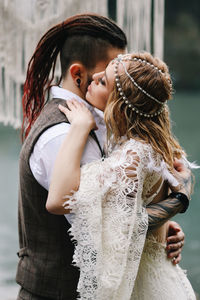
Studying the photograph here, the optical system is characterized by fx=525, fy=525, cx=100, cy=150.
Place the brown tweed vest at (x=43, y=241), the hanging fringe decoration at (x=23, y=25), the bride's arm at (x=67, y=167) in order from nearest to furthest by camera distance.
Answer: the bride's arm at (x=67, y=167), the brown tweed vest at (x=43, y=241), the hanging fringe decoration at (x=23, y=25)

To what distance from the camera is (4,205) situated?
443 centimetres

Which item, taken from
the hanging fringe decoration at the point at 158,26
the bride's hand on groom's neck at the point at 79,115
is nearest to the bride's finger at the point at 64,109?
the bride's hand on groom's neck at the point at 79,115

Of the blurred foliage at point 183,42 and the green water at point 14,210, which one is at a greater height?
the blurred foliage at point 183,42

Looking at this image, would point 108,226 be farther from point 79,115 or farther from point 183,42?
point 183,42

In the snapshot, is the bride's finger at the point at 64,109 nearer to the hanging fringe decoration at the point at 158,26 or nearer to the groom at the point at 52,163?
the groom at the point at 52,163

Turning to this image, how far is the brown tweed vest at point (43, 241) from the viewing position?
49.6 inches

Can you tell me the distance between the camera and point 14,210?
14.4 feet

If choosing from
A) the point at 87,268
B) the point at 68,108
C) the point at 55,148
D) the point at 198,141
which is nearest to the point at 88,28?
the point at 68,108

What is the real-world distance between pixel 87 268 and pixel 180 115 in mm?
6393

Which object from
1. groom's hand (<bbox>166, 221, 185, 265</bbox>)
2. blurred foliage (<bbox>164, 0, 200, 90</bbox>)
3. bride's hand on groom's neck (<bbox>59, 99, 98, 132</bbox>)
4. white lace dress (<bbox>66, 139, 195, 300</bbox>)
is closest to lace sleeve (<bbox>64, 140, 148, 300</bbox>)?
white lace dress (<bbox>66, 139, 195, 300</bbox>)

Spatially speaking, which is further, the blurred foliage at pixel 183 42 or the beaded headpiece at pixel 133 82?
the blurred foliage at pixel 183 42

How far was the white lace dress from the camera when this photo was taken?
1.16 meters

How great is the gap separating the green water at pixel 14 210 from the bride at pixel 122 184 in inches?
11.2

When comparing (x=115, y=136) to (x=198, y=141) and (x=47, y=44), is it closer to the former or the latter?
(x=47, y=44)
